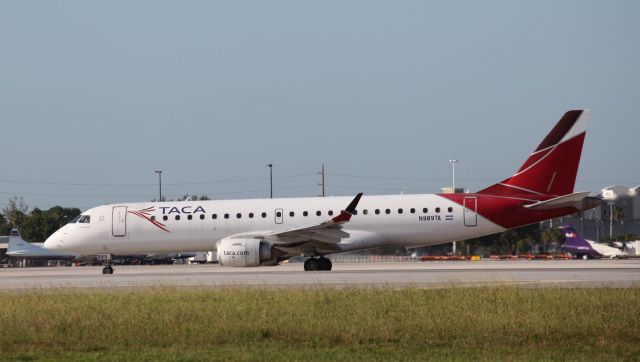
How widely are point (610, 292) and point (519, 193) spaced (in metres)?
15.2

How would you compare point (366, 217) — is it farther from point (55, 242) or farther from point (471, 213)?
point (55, 242)

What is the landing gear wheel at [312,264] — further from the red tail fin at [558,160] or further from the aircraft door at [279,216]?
the red tail fin at [558,160]

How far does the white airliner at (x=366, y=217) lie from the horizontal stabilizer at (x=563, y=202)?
25 mm

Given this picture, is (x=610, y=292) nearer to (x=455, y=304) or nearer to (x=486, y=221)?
(x=455, y=304)

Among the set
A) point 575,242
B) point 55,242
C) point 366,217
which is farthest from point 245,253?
point 575,242

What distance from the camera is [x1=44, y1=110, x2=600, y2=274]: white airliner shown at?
34.0 m

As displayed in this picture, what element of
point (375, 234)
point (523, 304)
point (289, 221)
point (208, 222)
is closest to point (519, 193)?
point (375, 234)

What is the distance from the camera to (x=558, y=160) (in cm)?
3466

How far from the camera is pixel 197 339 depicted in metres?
14.1

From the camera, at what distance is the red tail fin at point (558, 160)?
34.7 meters

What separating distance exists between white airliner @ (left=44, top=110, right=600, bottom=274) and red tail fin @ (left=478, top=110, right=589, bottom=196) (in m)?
0.04

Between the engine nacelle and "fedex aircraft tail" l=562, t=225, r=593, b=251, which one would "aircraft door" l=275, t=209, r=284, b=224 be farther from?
"fedex aircraft tail" l=562, t=225, r=593, b=251

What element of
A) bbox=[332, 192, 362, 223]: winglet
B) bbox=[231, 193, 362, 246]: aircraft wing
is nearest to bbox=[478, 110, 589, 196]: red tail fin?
bbox=[332, 192, 362, 223]: winglet

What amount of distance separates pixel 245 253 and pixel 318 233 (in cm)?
282
